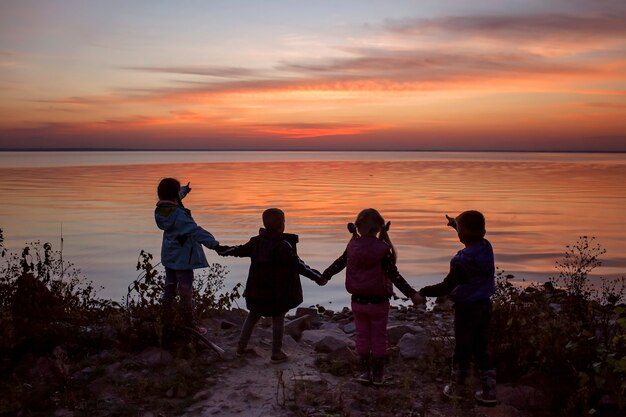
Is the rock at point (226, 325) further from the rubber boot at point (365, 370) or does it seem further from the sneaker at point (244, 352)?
the rubber boot at point (365, 370)

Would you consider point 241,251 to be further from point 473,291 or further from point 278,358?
point 473,291

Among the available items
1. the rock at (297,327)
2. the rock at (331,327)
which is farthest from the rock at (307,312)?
the rock at (297,327)

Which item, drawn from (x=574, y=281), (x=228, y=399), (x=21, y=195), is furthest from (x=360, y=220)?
(x=21, y=195)

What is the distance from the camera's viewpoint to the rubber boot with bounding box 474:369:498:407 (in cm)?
608

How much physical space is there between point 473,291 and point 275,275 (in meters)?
2.42

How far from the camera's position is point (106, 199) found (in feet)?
107

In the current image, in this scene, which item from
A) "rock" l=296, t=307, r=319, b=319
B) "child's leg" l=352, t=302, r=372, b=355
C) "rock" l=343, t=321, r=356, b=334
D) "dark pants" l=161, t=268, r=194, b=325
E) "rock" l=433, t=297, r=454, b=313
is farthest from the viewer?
"rock" l=433, t=297, r=454, b=313

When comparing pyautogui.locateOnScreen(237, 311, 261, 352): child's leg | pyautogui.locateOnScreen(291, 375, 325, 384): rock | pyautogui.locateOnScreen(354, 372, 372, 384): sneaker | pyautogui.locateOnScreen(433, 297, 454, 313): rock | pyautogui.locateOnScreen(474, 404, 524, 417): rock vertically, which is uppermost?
pyautogui.locateOnScreen(237, 311, 261, 352): child's leg

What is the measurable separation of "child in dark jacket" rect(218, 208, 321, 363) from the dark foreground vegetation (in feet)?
2.60

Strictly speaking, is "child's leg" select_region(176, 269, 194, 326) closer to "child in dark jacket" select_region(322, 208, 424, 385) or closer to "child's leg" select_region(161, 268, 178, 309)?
"child's leg" select_region(161, 268, 178, 309)

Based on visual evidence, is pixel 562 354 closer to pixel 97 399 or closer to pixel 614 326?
pixel 614 326

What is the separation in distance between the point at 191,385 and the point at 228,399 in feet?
1.75

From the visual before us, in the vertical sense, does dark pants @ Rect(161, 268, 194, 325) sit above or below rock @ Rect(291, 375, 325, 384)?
above

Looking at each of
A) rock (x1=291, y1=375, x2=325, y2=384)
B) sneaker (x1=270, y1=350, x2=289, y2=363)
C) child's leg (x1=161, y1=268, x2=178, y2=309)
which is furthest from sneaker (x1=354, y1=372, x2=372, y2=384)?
child's leg (x1=161, y1=268, x2=178, y2=309)
